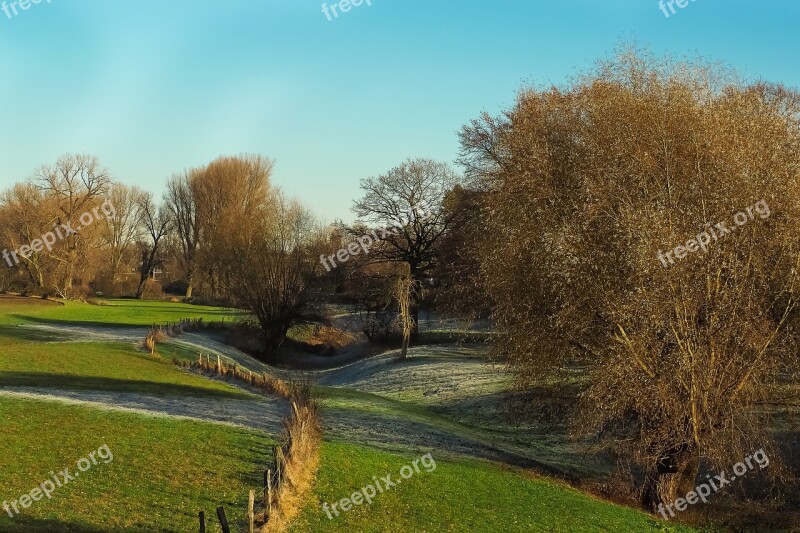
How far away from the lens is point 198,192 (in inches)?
3767

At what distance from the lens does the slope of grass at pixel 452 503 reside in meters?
14.8

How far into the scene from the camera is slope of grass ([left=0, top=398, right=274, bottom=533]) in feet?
41.3

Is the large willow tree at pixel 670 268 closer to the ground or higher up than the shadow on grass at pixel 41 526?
higher up

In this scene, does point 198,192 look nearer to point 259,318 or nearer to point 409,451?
point 259,318

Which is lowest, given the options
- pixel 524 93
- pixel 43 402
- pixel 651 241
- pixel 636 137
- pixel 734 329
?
pixel 43 402

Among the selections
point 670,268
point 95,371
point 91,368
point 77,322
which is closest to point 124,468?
point 670,268

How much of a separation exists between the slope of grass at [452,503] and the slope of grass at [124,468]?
1989 mm

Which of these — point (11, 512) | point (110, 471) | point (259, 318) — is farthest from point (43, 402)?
point (259, 318)

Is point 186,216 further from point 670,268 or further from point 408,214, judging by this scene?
point 670,268

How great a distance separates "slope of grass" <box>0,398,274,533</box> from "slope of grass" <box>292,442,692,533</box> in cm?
199

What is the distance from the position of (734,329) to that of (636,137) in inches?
243

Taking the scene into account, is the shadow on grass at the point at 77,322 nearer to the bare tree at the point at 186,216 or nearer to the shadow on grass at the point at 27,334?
the shadow on grass at the point at 27,334

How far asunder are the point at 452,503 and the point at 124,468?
25.9ft

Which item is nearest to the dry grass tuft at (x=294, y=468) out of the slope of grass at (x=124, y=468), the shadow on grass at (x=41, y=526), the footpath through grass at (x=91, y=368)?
the slope of grass at (x=124, y=468)
